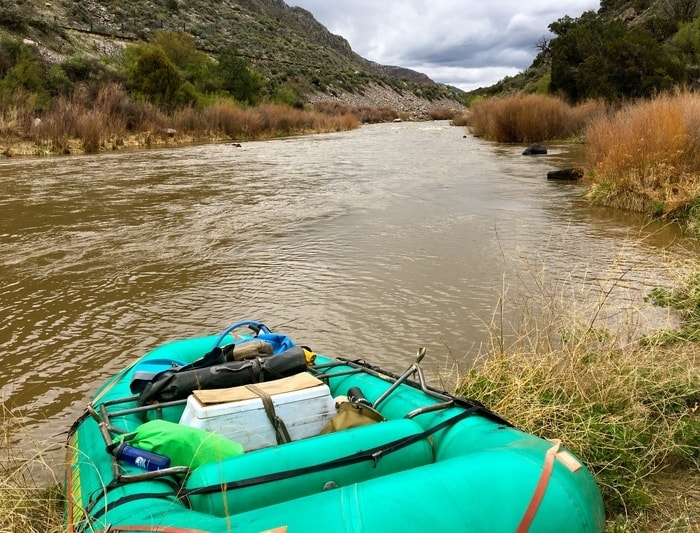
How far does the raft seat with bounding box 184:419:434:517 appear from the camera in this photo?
1997 millimetres

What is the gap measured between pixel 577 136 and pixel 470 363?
1866 centimetres

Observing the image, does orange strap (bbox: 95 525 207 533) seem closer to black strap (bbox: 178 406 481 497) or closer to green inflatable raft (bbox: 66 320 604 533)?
green inflatable raft (bbox: 66 320 604 533)

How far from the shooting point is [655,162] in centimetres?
884

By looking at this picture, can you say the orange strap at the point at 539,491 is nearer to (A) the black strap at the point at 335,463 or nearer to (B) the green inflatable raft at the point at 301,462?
(B) the green inflatable raft at the point at 301,462

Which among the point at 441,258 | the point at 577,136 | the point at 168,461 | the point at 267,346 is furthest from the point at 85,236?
the point at 577,136

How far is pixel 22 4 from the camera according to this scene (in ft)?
129

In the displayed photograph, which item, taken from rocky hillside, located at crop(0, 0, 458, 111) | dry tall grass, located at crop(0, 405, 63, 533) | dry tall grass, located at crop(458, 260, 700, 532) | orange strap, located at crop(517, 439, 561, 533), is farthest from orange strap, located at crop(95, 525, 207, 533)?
rocky hillside, located at crop(0, 0, 458, 111)

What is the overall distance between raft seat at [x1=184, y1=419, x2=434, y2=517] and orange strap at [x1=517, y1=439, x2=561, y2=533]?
51 cm

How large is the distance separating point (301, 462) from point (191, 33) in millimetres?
57518

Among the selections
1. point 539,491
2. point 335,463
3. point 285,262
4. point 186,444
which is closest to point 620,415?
point 539,491

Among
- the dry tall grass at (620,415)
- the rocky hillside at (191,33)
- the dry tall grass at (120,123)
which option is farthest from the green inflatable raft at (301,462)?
the rocky hillside at (191,33)

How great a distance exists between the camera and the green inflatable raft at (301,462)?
180 centimetres

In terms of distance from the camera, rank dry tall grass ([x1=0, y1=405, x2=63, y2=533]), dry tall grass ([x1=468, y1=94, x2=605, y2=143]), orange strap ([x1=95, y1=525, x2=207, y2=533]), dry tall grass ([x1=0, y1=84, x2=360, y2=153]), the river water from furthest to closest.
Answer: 1. dry tall grass ([x1=468, y1=94, x2=605, y2=143])
2. dry tall grass ([x1=0, y1=84, x2=360, y2=153])
3. the river water
4. dry tall grass ([x1=0, y1=405, x2=63, y2=533])
5. orange strap ([x1=95, y1=525, x2=207, y2=533])

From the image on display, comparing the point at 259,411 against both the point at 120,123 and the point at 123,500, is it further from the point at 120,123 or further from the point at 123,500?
the point at 120,123
